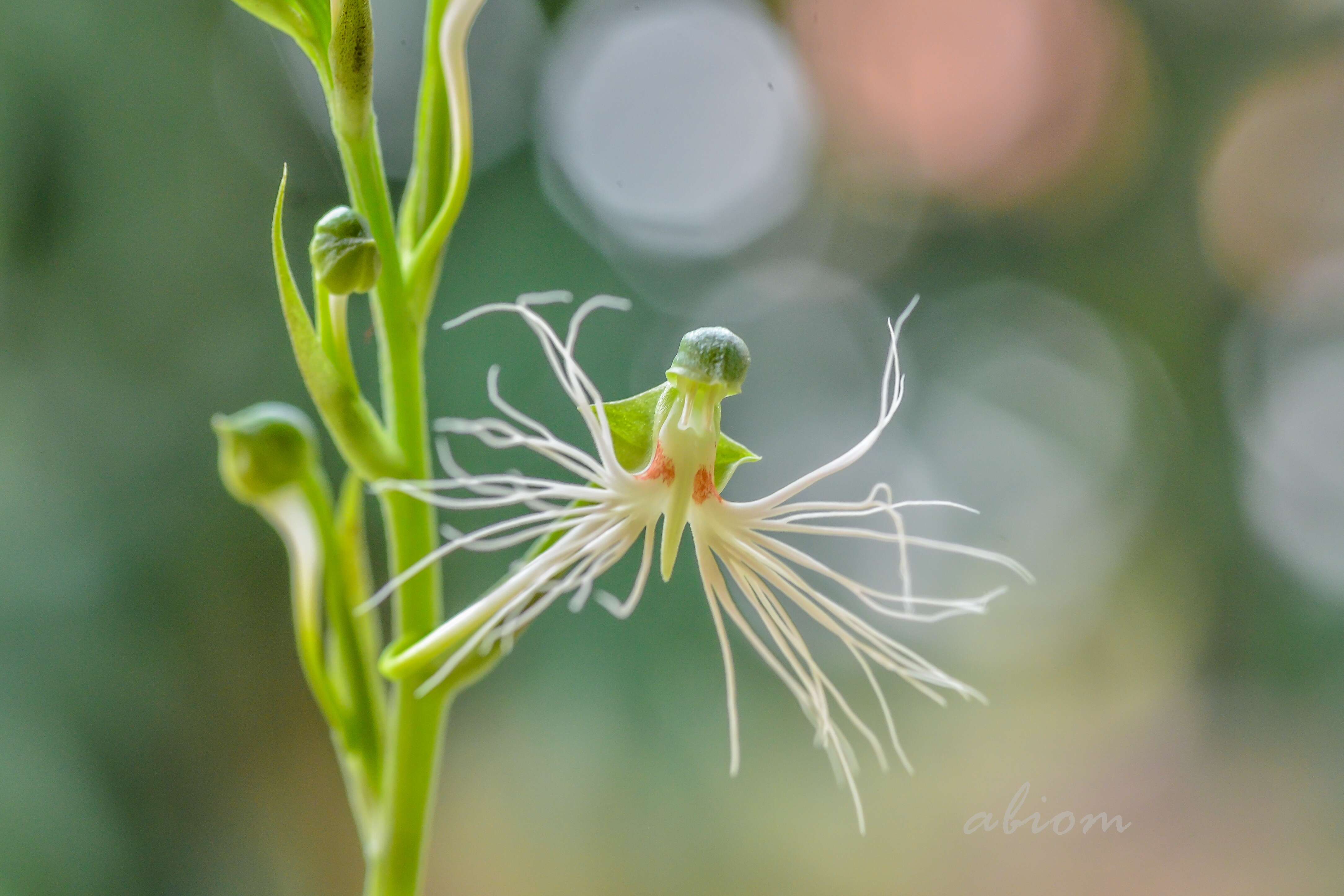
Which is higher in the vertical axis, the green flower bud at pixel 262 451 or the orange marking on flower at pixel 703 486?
the orange marking on flower at pixel 703 486

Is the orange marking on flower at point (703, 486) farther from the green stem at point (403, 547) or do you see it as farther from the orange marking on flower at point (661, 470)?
the green stem at point (403, 547)

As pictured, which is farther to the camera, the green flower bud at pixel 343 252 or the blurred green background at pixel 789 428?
the blurred green background at pixel 789 428

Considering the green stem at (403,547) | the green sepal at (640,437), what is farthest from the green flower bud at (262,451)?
the green sepal at (640,437)

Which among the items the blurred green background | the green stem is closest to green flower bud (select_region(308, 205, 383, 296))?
the green stem

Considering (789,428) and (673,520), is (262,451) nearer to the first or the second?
(673,520)

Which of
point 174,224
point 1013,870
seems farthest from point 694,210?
point 1013,870

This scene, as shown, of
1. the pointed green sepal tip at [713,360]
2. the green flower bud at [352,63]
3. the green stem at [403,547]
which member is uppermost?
the green flower bud at [352,63]

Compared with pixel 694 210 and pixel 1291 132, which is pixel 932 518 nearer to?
pixel 694 210
